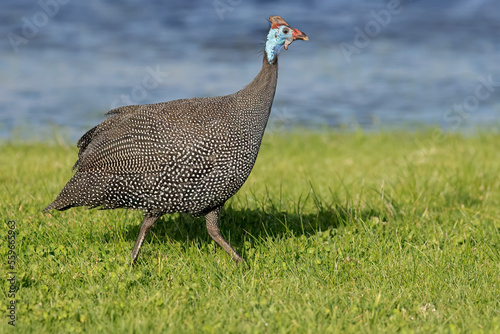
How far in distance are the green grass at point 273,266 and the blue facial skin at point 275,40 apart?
1.22m

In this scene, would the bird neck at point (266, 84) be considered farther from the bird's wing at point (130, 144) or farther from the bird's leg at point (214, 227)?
the bird's leg at point (214, 227)

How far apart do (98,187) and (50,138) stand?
5.76 meters

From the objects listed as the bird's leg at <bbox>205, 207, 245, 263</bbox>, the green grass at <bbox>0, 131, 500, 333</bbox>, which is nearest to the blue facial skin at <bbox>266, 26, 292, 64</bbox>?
the bird's leg at <bbox>205, 207, 245, 263</bbox>

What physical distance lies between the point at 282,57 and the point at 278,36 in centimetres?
901

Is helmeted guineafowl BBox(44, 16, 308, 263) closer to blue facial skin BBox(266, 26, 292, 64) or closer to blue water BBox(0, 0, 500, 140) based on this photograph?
blue facial skin BBox(266, 26, 292, 64)

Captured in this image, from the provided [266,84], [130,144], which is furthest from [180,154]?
[266,84]

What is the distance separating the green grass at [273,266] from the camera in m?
3.54

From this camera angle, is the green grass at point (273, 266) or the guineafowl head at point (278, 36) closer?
the green grass at point (273, 266)

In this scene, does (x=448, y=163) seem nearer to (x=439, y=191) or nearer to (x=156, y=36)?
(x=439, y=191)

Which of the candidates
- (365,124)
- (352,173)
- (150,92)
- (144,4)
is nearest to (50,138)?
(150,92)

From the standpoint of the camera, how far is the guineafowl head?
439 centimetres

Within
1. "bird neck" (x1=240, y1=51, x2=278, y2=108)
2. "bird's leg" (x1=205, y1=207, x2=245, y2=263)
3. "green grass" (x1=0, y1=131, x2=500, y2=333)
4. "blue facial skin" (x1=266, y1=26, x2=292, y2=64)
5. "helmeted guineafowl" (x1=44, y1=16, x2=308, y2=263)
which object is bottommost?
"green grass" (x1=0, y1=131, x2=500, y2=333)

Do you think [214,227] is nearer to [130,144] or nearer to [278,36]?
[130,144]

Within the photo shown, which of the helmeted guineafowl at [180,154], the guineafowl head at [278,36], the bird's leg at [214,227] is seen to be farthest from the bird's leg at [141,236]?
the guineafowl head at [278,36]
